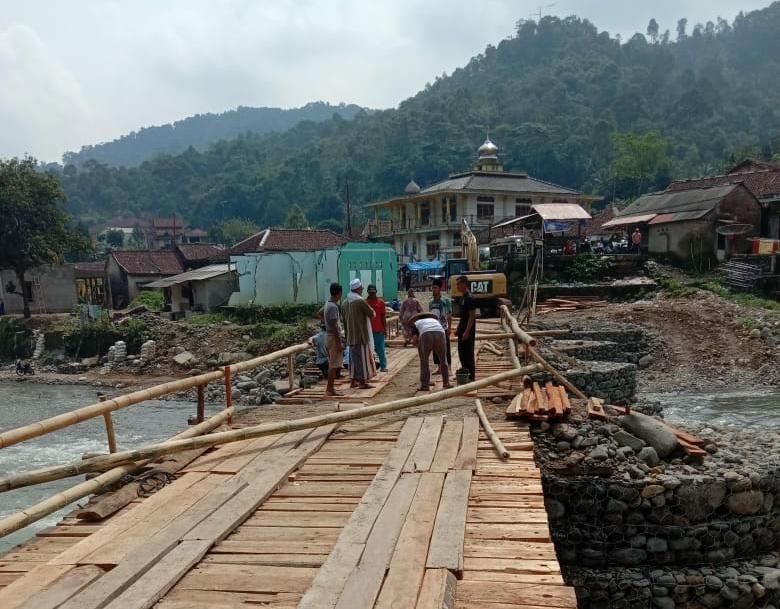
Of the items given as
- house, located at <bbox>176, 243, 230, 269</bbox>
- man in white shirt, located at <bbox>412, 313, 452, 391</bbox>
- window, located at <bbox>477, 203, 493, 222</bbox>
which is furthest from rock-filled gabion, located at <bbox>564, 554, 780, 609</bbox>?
house, located at <bbox>176, 243, 230, 269</bbox>

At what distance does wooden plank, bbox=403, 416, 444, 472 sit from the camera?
5.38m

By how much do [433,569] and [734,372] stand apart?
19108mm

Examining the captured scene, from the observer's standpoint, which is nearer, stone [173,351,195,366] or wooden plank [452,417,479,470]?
wooden plank [452,417,479,470]

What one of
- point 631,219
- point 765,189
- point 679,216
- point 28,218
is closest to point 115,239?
point 28,218

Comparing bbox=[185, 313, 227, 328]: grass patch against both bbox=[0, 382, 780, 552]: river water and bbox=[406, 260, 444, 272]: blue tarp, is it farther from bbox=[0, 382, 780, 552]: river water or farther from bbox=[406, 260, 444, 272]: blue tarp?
bbox=[406, 260, 444, 272]: blue tarp

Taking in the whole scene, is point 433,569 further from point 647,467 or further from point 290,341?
point 290,341

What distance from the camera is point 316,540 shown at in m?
4.04

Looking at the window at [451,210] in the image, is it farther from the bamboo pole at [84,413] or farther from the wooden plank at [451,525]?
the wooden plank at [451,525]

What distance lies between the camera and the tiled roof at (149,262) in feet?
135

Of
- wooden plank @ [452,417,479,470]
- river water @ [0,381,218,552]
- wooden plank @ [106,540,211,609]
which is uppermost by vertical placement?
wooden plank @ [106,540,211,609]

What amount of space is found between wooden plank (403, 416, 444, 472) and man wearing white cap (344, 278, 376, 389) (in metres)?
2.16

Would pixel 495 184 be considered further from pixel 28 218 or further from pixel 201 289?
pixel 28 218

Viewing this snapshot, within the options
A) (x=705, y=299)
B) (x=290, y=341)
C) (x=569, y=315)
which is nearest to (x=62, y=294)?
(x=290, y=341)

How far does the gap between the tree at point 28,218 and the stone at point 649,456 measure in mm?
34610
